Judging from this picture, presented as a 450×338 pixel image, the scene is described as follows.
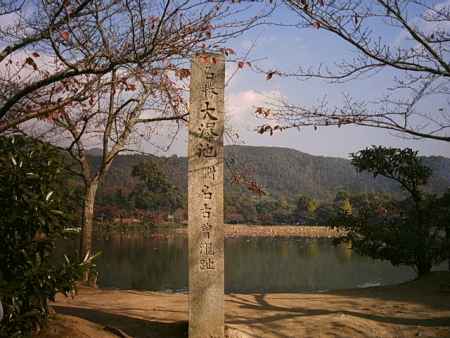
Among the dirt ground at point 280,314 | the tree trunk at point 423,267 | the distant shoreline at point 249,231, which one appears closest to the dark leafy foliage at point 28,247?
the dirt ground at point 280,314

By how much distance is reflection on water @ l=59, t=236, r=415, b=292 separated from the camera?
30.5ft

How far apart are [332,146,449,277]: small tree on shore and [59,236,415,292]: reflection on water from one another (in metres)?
1.99

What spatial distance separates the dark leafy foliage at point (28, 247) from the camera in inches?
120

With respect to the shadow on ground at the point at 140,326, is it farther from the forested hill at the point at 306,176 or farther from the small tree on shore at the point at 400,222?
the forested hill at the point at 306,176

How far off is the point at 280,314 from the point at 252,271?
6.19 m

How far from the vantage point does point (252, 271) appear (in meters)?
10.9

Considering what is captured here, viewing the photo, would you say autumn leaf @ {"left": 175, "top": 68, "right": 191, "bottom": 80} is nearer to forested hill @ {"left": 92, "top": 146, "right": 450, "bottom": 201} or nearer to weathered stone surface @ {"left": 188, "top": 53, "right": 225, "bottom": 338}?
weathered stone surface @ {"left": 188, "top": 53, "right": 225, "bottom": 338}

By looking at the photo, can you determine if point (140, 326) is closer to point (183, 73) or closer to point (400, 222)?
point (183, 73)

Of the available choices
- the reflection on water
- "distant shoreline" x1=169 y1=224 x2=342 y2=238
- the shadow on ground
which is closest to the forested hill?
"distant shoreline" x1=169 y1=224 x2=342 y2=238

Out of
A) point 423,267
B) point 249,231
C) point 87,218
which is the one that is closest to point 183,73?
point 87,218

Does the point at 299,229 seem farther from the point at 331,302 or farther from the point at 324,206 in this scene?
the point at 331,302

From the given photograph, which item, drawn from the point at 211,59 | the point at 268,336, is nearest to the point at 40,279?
the point at 268,336

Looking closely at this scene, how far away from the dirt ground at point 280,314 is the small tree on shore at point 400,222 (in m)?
0.87

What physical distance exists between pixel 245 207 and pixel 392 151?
2334 centimetres
